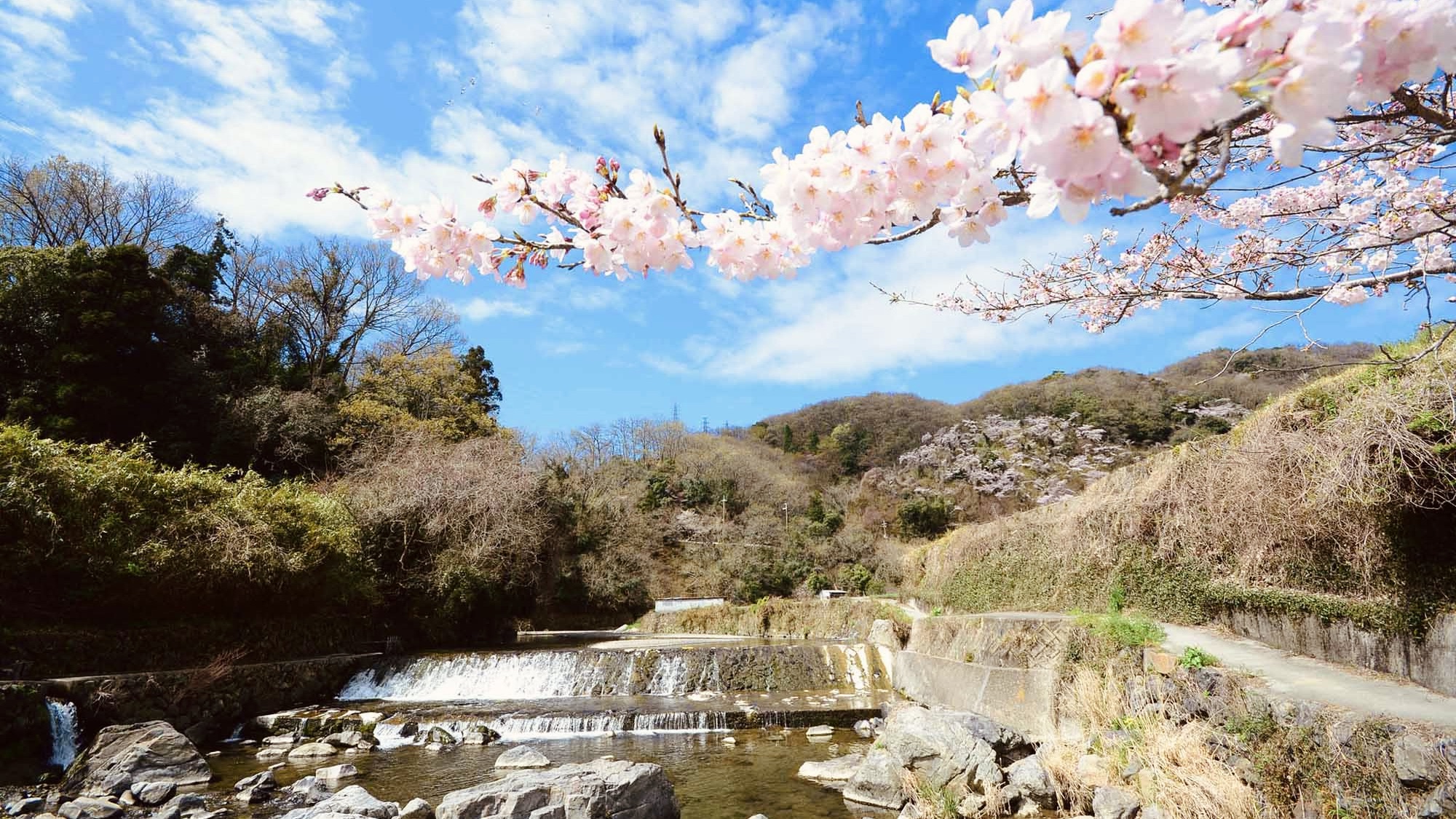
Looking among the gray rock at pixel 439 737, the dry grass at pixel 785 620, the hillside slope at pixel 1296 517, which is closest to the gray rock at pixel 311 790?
the gray rock at pixel 439 737

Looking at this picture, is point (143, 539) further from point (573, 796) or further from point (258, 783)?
point (573, 796)

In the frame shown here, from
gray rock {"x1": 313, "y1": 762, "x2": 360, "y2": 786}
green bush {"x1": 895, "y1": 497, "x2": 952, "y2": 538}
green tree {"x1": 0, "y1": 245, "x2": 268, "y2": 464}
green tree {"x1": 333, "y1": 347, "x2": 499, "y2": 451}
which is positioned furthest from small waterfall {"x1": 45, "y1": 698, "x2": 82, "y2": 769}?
green bush {"x1": 895, "y1": 497, "x2": 952, "y2": 538}

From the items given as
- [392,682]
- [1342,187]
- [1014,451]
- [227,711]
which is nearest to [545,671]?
[392,682]

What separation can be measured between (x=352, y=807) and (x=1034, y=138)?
20.0ft

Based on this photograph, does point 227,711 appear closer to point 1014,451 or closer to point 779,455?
point 1014,451

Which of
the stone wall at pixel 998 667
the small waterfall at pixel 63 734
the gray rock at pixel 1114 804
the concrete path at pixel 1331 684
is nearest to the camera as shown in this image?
the concrete path at pixel 1331 684

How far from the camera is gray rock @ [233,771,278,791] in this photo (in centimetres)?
614

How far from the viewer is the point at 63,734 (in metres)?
7.02

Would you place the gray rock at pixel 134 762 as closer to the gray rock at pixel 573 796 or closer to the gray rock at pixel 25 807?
the gray rock at pixel 25 807

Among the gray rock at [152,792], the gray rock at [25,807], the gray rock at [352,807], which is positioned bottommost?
the gray rock at [152,792]

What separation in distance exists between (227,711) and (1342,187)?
Answer: 11780 millimetres

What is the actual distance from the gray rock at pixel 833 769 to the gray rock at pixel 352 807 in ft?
10.8

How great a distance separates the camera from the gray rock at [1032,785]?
15.9 ft

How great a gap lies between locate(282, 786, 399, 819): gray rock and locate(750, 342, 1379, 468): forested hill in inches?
807
